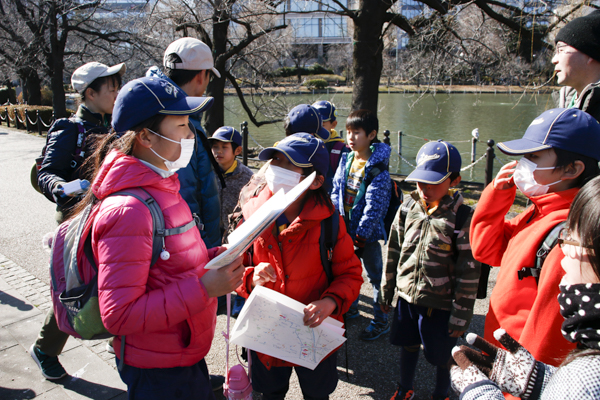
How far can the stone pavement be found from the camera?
9.98ft

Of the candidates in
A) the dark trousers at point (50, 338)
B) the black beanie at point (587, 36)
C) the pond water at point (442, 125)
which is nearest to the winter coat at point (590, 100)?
the black beanie at point (587, 36)

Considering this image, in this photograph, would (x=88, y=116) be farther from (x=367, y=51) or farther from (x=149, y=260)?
(x=367, y=51)

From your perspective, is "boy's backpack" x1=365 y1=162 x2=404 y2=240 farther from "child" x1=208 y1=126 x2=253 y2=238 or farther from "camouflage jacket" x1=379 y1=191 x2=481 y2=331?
"child" x1=208 y1=126 x2=253 y2=238

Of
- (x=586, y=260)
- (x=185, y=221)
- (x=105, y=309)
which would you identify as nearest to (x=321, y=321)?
(x=185, y=221)

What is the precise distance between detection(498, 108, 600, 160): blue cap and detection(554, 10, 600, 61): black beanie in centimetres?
97

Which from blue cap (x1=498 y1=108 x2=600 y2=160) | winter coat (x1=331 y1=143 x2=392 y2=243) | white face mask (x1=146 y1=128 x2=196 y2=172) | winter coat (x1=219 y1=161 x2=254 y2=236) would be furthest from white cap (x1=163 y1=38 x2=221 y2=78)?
blue cap (x1=498 y1=108 x2=600 y2=160)

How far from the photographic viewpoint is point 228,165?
14.5 feet

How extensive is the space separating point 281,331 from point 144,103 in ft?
4.05

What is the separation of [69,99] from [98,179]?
3102 cm

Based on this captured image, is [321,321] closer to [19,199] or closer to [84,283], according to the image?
[84,283]

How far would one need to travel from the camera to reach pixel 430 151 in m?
2.86

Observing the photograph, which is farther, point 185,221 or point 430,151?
point 430,151

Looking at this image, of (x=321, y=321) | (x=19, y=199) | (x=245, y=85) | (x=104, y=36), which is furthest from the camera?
(x=104, y=36)

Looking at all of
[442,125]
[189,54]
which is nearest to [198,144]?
[189,54]
